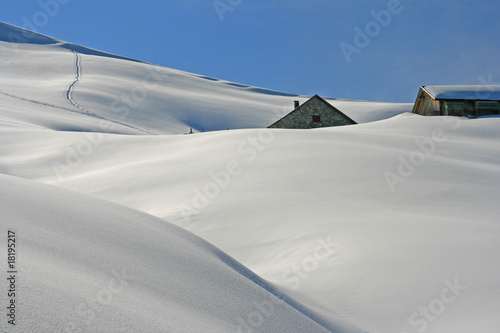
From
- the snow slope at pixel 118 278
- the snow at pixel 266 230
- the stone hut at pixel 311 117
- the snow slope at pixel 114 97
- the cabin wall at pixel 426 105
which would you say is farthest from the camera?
the snow slope at pixel 114 97

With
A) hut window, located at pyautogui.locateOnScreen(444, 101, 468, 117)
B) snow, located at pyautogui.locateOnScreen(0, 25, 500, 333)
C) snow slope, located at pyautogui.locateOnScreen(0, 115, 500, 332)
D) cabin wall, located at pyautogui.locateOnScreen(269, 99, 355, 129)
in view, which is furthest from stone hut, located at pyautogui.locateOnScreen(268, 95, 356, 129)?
snow slope, located at pyautogui.locateOnScreen(0, 115, 500, 332)

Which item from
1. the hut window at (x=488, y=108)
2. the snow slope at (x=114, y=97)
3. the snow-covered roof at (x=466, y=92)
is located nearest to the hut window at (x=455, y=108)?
the snow-covered roof at (x=466, y=92)

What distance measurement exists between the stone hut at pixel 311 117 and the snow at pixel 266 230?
10681 mm

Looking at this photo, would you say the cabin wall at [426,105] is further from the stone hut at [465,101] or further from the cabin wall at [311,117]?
the cabin wall at [311,117]

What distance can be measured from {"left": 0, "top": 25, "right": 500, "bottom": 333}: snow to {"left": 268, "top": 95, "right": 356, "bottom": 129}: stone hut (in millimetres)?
10681

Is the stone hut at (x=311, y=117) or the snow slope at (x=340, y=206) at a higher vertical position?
the stone hut at (x=311, y=117)

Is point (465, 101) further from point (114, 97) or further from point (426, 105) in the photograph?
point (114, 97)

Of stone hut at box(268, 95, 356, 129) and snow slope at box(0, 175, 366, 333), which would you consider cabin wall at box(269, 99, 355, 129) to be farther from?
snow slope at box(0, 175, 366, 333)

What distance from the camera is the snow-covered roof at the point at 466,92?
30.5m

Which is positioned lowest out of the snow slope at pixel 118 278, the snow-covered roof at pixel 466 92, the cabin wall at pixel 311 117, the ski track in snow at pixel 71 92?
the snow slope at pixel 118 278

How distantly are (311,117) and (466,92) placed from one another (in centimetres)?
1037

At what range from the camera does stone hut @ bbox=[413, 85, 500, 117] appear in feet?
98.9

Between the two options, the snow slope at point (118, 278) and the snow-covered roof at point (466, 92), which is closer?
the snow slope at point (118, 278)

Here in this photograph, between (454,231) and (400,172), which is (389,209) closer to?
(454,231)
